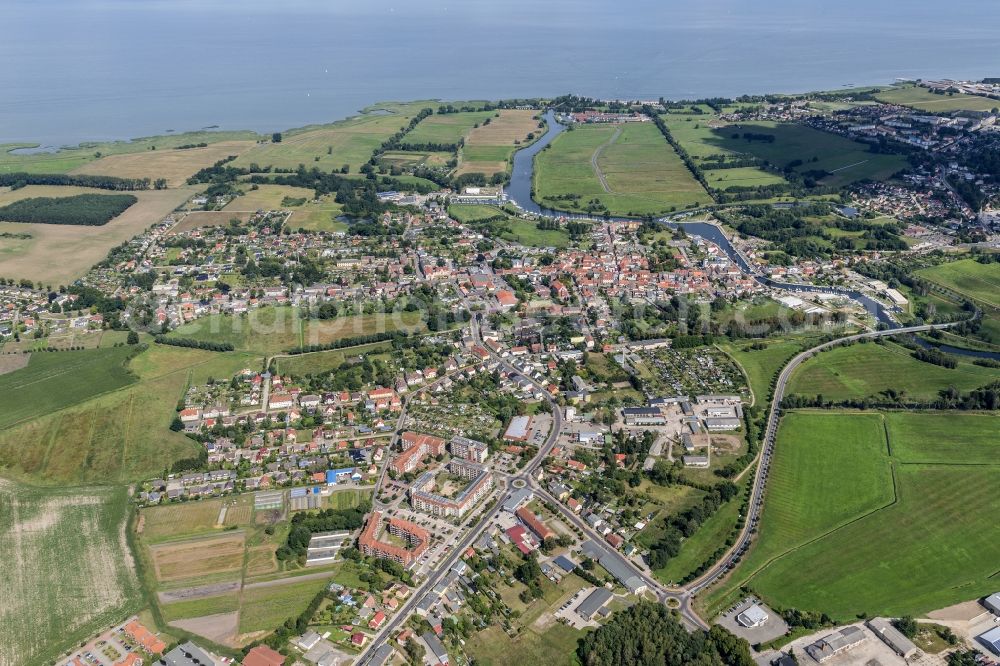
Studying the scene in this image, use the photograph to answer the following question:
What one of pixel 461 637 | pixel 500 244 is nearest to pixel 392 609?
pixel 461 637

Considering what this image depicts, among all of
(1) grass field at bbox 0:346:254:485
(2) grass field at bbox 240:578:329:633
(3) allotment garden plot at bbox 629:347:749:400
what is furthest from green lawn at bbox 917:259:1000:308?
(1) grass field at bbox 0:346:254:485

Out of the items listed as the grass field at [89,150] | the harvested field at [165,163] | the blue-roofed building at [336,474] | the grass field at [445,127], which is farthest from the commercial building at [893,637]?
the grass field at [89,150]

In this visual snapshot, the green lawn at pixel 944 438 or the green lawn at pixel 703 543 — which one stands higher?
the green lawn at pixel 944 438

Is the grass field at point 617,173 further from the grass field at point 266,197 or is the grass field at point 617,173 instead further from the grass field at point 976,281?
the grass field at point 266,197

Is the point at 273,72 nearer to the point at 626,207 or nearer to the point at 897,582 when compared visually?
the point at 626,207

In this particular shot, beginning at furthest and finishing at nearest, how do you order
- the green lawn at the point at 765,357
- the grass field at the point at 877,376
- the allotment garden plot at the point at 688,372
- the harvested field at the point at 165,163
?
the harvested field at the point at 165,163
the green lawn at the point at 765,357
the allotment garden plot at the point at 688,372
the grass field at the point at 877,376
